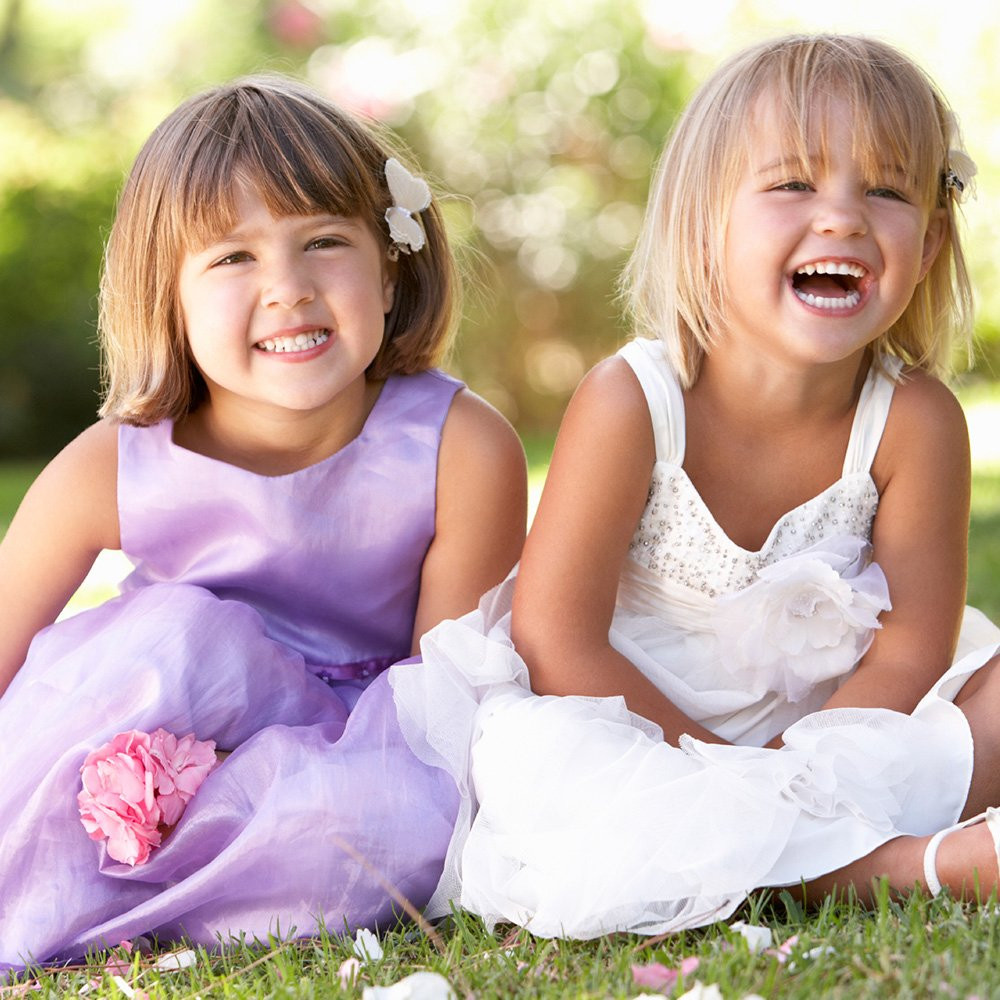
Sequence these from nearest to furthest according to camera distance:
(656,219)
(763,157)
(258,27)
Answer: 1. (763,157)
2. (656,219)
3. (258,27)

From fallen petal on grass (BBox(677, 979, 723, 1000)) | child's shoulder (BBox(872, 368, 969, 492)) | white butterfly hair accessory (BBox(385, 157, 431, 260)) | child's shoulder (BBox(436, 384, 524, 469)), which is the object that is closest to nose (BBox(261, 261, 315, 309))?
white butterfly hair accessory (BBox(385, 157, 431, 260))

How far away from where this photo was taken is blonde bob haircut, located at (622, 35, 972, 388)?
6.77 ft

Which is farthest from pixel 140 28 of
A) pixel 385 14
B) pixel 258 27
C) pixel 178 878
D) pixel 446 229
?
pixel 178 878

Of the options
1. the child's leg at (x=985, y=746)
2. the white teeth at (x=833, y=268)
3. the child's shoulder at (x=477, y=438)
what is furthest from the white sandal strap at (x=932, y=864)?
the child's shoulder at (x=477, y=438)

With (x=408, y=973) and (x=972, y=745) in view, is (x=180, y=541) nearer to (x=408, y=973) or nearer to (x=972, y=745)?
(x=408, y=973)

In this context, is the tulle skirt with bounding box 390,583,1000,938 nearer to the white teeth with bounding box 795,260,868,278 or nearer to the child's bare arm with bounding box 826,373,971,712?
the child's bare arm with bounding box 826,373,971,712

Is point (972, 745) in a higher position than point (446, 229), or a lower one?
lower

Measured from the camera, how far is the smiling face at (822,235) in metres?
2.05

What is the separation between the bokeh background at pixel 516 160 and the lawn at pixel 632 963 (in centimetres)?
639

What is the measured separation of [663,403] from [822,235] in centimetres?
33

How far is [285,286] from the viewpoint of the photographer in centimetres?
216

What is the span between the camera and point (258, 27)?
32.3ft

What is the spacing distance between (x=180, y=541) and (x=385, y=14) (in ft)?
23.9

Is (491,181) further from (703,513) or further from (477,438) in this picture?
(703,513)
